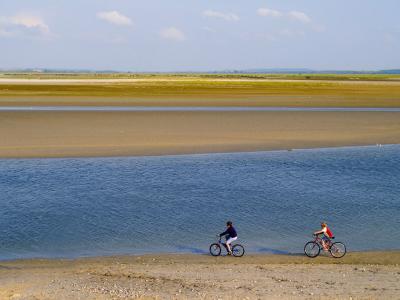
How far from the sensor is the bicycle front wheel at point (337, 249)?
1683cm

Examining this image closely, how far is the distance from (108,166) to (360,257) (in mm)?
16842

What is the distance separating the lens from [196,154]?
33656mm

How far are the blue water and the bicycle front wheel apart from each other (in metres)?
0.88

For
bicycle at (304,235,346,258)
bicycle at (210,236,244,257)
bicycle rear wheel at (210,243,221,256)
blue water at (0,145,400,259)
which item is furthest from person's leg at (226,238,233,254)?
bicycle at (304,235,346,258)

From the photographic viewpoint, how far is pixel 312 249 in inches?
671

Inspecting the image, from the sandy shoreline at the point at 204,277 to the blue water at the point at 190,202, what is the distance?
3.46ft

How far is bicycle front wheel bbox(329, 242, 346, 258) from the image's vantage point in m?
16.8

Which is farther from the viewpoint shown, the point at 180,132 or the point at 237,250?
the point at 180,132

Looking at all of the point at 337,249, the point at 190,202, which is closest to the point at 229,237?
→ the point at 337,249

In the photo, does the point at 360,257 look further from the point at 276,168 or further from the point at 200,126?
the point at 200,126

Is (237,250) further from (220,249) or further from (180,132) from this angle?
(180,132)

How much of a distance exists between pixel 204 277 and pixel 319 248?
14.8 ft

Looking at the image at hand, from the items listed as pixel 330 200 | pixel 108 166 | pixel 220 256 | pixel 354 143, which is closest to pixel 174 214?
pixel 220 256

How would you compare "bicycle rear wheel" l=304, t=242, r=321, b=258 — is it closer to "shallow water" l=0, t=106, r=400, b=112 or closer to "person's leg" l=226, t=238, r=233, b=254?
"person's leg" l=226, t=238, r=233, b=254
